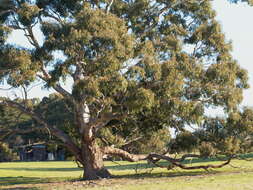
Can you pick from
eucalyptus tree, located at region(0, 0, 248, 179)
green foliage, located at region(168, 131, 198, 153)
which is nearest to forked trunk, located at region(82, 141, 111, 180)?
eucalyptus tree, located at region(0, 0, 248, 179)

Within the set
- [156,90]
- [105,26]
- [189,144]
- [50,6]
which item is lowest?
[189,144]

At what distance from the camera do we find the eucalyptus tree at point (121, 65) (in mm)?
20250

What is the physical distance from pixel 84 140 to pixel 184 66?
23.9 ft

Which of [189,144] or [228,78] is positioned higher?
[228,78]

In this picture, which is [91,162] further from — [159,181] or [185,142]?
[159,181]

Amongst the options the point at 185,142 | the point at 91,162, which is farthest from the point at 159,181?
the point at 91,162

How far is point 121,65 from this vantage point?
20547 mm

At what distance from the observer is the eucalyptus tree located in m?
20.2

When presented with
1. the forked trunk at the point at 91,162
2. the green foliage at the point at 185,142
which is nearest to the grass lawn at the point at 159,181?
the forked trunk at the point at 91,162

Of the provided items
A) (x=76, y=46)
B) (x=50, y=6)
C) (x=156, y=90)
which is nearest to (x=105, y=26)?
(x=76, y=46)

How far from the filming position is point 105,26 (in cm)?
2059

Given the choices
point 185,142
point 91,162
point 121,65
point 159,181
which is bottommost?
point 159,181

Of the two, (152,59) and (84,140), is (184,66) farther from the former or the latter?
(84,140)

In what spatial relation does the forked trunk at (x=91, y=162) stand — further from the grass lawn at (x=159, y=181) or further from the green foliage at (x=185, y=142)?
the green foliage at (x=185, y=142)
